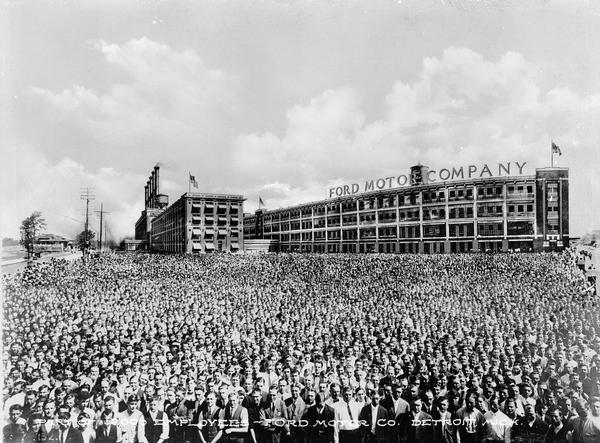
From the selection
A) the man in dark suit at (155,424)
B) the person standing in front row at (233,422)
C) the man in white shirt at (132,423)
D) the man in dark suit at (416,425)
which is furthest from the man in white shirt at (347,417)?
the man in white shirt at (132,423)

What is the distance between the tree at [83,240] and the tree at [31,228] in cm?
107

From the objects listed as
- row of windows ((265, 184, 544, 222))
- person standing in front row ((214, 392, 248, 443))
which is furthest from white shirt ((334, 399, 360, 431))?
row of windows ((265, 184, 544, 222))

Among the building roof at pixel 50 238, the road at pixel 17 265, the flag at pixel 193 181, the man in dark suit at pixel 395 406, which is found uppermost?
the flag at pixel 193 181

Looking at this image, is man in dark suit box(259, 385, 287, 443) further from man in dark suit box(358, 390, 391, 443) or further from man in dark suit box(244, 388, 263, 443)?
man in dark suit box(358, 390, 391, 443)

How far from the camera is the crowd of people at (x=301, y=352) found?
6.57 m

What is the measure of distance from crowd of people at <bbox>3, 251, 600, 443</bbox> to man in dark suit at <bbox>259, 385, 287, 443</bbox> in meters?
0.02

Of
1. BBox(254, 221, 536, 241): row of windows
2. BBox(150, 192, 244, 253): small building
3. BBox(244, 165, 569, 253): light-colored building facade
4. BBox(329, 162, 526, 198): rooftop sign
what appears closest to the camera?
BBox(329, 162, 526, 198): rooftop sign

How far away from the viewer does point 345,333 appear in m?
8.53

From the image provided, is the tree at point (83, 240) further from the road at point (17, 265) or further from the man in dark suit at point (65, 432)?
the man in dark suit at point (65, 432)

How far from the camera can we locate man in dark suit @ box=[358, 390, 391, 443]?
6.51 m

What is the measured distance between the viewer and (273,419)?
676 cm

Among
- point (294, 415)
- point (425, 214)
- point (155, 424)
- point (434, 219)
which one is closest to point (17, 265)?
point (155, 424)

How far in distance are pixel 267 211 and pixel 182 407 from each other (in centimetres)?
536

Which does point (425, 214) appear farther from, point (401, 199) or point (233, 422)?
point (233, 422)
